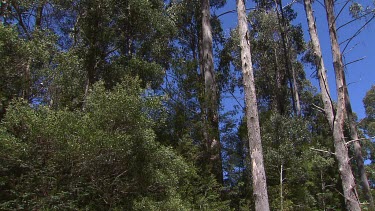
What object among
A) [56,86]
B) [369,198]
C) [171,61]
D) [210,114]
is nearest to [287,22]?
[171,61]

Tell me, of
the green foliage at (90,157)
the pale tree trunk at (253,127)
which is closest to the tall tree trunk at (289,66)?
the pale tree trunk at (253,127)

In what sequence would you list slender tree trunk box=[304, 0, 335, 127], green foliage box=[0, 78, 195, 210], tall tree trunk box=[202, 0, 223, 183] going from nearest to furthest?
1. slender tree trunk box=[304, 0, 335, 127]
2. green foliage box=[0, 78, 195, 210]
3. tall tree trunk box=[202, 0, 223, 183]

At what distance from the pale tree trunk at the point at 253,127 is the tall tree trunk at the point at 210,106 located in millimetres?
5268

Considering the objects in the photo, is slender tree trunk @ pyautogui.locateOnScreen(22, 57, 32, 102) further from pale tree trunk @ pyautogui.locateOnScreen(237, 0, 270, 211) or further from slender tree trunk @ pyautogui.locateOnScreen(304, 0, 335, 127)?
slender tree trunk @ pyautogui.locateOnScreen(304, 0, 335, 127)

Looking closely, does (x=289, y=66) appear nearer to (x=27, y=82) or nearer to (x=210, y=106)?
(x=210, y=106)

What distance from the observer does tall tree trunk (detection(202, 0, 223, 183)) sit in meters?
13.1

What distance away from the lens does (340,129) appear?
6.25m

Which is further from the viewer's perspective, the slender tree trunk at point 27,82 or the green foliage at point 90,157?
the slender tree trunk at point 27,82

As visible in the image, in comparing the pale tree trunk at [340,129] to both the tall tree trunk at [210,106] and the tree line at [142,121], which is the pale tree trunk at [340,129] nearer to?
the tree line at [142,121]

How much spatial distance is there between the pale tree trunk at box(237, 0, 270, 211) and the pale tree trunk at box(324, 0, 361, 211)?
146 cm

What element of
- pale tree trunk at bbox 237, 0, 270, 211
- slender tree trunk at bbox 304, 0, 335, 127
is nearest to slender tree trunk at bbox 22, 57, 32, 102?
pale tree trunk at bbox 237, 0, 270, 211

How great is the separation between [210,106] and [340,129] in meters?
7.71

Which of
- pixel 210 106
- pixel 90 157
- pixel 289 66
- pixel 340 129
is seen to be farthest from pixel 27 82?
pixel 289 66

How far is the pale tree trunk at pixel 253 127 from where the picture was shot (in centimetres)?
688
